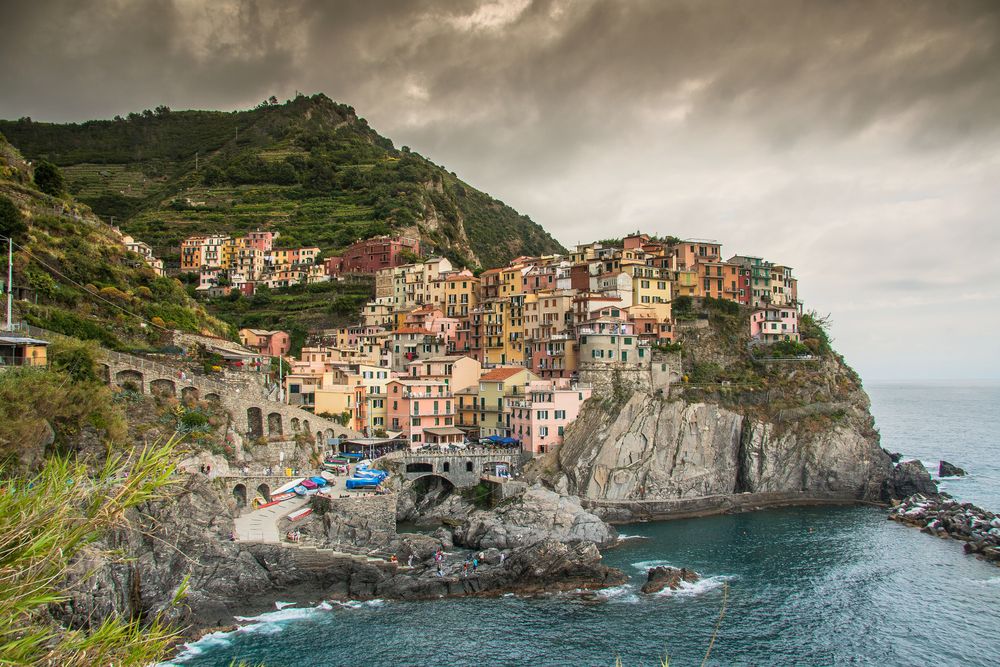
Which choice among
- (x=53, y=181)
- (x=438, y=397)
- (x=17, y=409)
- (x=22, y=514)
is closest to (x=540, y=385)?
(x=438, y=397)

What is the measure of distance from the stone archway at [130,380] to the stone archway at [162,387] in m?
0.68

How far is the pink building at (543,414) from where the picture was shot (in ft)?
185

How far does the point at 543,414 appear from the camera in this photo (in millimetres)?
56750

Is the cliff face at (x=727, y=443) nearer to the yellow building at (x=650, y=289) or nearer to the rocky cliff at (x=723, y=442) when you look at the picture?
the rocky cliff at (x=723, y=442)

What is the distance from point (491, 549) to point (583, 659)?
1247 cm

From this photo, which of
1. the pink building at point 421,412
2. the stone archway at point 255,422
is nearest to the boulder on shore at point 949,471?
the pink building at point 421,412

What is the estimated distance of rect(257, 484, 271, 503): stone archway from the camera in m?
43.3

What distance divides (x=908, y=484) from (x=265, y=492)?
49757 mm

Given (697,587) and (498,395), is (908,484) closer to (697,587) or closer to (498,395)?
(697,587)

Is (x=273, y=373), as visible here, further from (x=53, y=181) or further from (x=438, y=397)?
(x=53, y=181)

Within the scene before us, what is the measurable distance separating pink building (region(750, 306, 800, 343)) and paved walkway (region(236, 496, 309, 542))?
47.1 metres

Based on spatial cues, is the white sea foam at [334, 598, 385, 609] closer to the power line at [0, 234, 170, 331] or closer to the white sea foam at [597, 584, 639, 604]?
the white sea foam at [597, 584, 639, 604]

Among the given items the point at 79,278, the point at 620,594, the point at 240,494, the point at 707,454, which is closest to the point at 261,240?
the point at 79,278

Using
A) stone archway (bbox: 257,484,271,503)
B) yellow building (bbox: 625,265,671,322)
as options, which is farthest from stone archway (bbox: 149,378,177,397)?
yellow building (bbox: 625,265,671,322)
